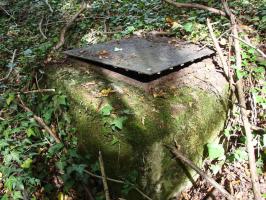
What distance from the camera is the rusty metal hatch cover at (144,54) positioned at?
11.0 feet

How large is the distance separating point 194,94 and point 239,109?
592 mm

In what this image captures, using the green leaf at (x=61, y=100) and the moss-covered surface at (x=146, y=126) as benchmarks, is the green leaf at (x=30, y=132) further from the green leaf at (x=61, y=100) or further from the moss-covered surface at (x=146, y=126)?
the moss-covered surface at (x=146, y=126)

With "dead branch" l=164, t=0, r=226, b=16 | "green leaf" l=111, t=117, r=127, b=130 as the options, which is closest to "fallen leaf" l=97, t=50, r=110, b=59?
"green leaf" l=111, t=117, r=127, b=130

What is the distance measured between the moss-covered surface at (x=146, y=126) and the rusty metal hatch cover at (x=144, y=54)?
0.23 metres

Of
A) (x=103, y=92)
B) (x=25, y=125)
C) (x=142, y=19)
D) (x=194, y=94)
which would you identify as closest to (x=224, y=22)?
(x=142, y=19)

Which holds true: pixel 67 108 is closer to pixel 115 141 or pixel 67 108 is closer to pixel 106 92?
pixel 106 92

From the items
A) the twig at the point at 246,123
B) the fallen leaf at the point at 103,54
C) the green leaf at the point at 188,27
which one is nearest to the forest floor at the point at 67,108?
the green leaf at the point at 188,27

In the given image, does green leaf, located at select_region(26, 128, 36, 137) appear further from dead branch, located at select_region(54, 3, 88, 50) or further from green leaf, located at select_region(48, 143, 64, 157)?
dead branch, located at select_region(54, 3, 88, 50)

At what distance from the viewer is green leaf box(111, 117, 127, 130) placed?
284 cm

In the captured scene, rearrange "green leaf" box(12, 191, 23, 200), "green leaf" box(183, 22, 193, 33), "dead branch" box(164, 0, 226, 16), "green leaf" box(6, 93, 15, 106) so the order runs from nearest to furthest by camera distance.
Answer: "green leaf" box(12, 191, 23, 200), "green leaf" box(6, 93, 15, 106), "green leaf" box(183, 22, 193, 33), "dead branch" box(164, 0, 226, 16)

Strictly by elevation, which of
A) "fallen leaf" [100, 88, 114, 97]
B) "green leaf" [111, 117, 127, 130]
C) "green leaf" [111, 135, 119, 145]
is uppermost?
"fallen leaf" [100, 88, 114, 97]

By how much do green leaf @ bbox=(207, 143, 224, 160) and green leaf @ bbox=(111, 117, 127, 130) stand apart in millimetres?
908

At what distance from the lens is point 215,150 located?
10.2ft

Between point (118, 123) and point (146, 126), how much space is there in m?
0.25
